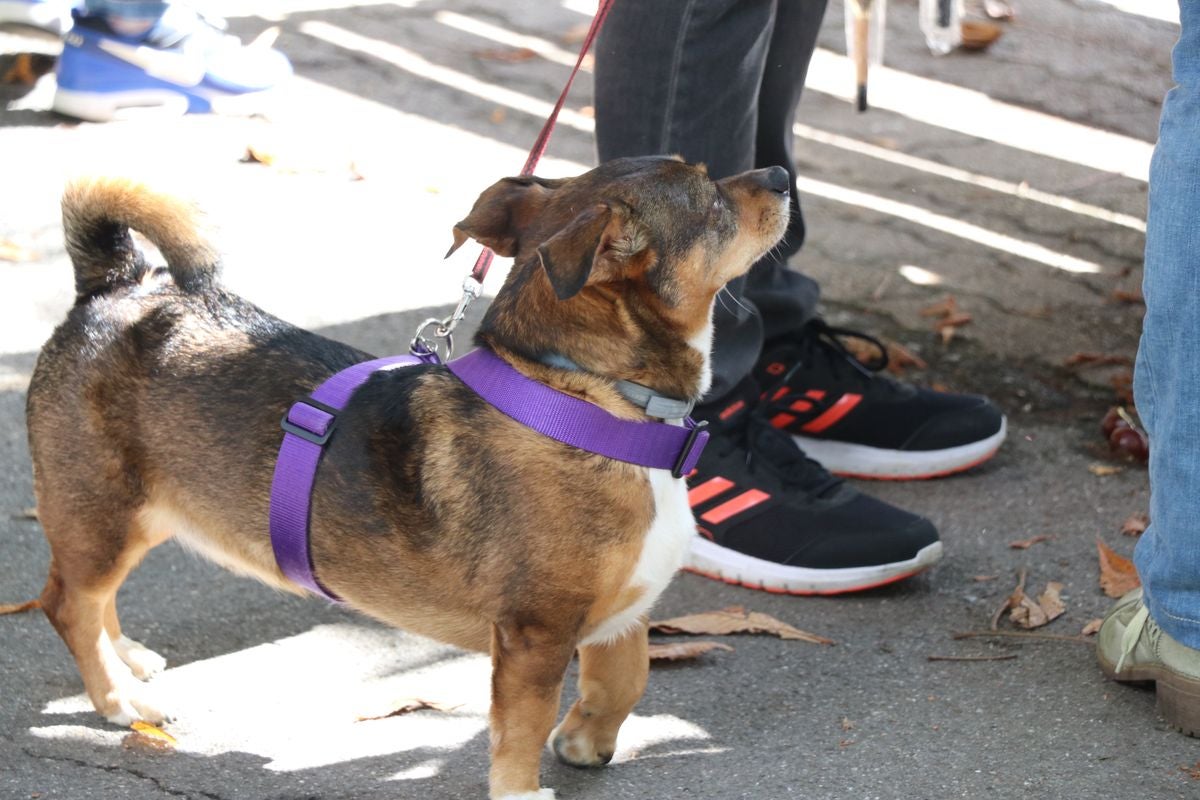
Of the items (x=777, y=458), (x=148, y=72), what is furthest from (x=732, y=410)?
(x=148, y=72)

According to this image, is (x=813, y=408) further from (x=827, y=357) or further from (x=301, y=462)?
(x=301, y=462)

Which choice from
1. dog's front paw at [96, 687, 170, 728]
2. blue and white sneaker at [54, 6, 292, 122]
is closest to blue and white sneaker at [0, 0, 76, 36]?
blue and white sneaker at [54, 6, 292, 122]

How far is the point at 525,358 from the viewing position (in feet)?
8.86

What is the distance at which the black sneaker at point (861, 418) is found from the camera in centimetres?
420

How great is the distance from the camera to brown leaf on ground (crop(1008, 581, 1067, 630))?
11.5 feet

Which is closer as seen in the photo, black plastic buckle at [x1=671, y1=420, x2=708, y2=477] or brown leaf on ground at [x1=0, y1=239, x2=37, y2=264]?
black plastic buckle at [x1=671, y1=420, x2=708, y2=477]

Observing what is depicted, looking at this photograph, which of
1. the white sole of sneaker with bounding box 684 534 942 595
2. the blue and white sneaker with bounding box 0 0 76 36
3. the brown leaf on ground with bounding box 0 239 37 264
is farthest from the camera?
the blue and white sneaker with bounding box 0 0 76 36

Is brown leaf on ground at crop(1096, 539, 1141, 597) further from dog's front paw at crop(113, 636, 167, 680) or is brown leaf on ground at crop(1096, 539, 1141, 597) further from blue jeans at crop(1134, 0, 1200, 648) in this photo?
dog's front paw at crop(113, 636, 167, 680)

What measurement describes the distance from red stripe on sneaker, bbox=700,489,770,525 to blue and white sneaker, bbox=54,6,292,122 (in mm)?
3693

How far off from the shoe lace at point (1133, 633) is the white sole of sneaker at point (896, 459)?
1155mm

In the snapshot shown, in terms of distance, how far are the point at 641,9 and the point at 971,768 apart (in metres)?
1.89

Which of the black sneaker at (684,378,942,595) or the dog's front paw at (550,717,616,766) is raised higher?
the black sneaker at (684,378,942,595)

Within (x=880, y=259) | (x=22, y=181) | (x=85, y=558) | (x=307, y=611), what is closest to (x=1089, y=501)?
(x=880, y=259)

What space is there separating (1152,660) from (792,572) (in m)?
0.94
